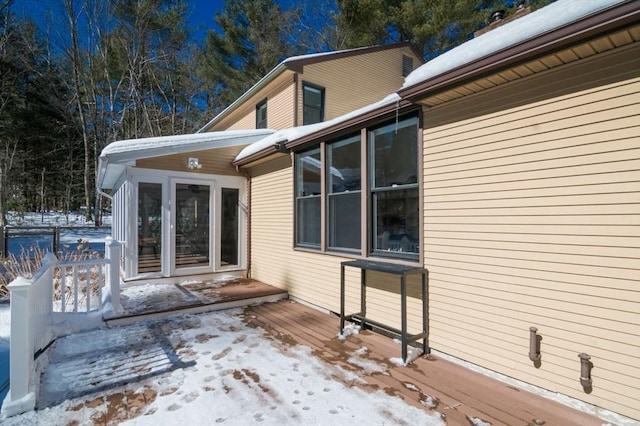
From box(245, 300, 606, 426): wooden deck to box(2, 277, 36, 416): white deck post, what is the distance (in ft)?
7.41

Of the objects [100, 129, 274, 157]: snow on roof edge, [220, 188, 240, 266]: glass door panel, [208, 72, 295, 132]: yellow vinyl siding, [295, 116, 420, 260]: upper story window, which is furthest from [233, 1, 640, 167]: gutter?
[208, 72, 295, 132]: yellow vinyl siding

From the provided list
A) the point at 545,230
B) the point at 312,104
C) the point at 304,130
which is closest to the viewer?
the point at 545,230

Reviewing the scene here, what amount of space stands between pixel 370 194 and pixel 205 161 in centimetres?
397

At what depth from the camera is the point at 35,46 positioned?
1580 cm

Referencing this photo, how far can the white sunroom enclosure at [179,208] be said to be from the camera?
5953 mm

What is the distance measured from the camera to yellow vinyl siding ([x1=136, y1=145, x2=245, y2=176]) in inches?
240

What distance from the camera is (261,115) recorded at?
970cm

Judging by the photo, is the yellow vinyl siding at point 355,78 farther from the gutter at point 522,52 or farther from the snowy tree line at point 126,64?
the gutter at point 522,52

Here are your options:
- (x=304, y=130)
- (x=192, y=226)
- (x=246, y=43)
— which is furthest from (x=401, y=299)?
(x=246, y=43)

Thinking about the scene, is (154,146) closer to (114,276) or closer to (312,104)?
(114,276)

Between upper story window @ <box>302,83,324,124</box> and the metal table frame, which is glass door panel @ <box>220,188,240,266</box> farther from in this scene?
the metal table frame

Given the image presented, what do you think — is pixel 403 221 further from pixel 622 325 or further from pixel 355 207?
pixel 622 325

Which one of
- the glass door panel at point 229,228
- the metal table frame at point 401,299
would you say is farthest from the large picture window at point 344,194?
the glass door panel at point 229,228

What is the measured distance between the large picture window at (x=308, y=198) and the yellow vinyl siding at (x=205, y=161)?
82.1 inches
